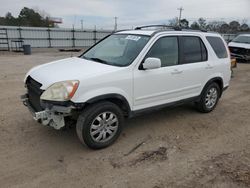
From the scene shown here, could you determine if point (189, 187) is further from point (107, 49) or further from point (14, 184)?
point (107, 49)

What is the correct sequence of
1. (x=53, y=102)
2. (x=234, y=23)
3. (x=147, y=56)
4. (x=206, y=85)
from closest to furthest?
1. (x=53, y=102)
2. (x=147, y=56)
3. (x=206, y=85)
4. (x=234, y=23)

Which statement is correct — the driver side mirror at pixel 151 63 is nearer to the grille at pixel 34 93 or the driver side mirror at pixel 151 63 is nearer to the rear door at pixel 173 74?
the rear door at pixel 173 74

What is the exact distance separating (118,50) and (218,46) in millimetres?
2468

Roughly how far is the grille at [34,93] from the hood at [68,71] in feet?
0.26

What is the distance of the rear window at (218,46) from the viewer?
4.96 metres

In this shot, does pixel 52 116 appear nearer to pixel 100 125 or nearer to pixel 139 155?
pixel 100 125

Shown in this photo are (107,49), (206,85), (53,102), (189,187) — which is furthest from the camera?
(206,85)

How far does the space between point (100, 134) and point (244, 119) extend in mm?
3324

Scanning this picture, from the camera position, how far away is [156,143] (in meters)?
3.79

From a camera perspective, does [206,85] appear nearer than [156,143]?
No

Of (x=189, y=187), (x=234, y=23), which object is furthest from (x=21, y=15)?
(x=189, y=187)

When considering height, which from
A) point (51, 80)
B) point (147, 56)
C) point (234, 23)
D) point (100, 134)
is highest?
point (234, 23)

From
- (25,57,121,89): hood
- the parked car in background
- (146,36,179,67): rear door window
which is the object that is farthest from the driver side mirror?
the parked car in background

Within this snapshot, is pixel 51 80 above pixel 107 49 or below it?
below
